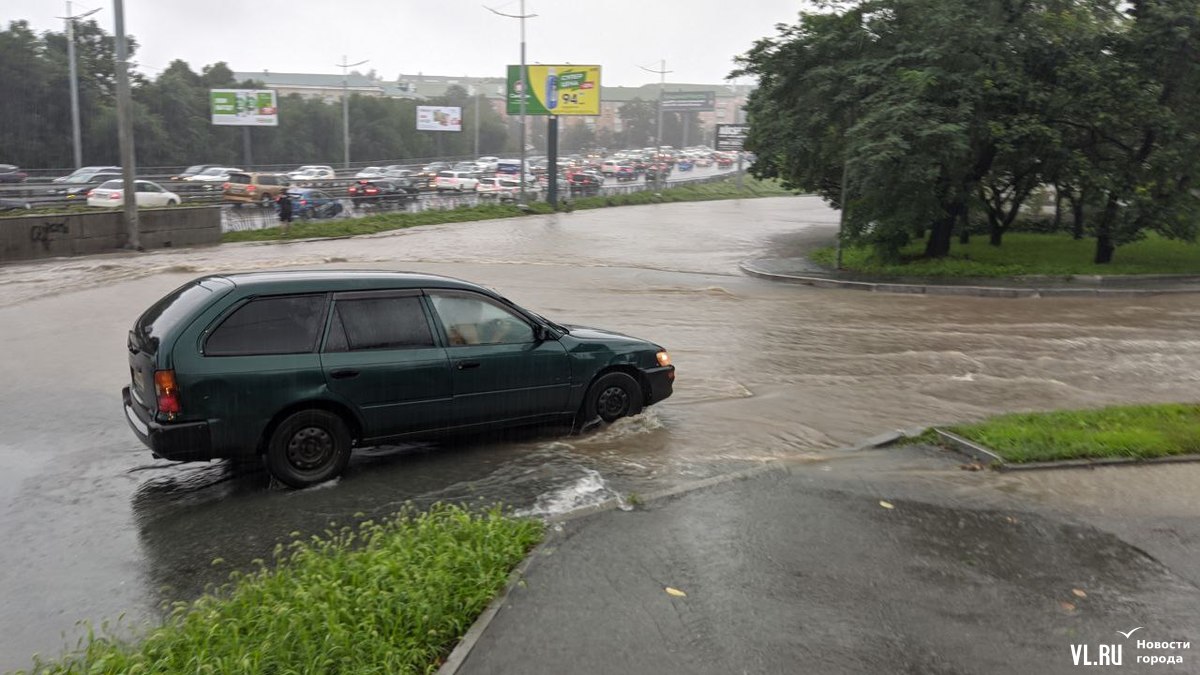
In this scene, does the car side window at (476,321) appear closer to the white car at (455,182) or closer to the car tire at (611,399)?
the car tire at (611,399)

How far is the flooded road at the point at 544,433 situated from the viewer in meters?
5.89

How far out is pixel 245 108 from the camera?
67.3 metres

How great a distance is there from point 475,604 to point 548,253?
82.6ft

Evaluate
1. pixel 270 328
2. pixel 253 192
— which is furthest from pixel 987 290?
pixel 253 192

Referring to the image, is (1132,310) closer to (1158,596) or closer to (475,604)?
(1158,596)

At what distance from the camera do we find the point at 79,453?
7.93m

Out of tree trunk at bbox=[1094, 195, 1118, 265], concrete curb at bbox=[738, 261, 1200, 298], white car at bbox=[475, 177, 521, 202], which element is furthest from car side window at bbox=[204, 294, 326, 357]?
white car at bbox=[475, 177, 521, 202]

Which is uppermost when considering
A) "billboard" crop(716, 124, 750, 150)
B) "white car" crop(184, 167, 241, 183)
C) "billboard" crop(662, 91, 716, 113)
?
"billboard" crop(662, 91, 716, 113)

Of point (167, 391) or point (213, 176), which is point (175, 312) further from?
point (213, 176)

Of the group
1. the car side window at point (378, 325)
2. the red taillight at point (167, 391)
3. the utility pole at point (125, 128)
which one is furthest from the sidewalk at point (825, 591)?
the utility pole at point (125, 128)

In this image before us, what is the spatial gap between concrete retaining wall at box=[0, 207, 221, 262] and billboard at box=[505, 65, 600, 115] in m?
27.2

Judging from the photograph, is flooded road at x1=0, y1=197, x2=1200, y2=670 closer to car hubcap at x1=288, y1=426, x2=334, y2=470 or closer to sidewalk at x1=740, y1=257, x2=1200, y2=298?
car hubcap at x1=288, y1=426, x2=334, y2=470

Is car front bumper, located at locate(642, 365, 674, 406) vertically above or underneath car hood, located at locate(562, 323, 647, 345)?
underneath

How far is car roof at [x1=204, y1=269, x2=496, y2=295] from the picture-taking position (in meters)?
7.06
